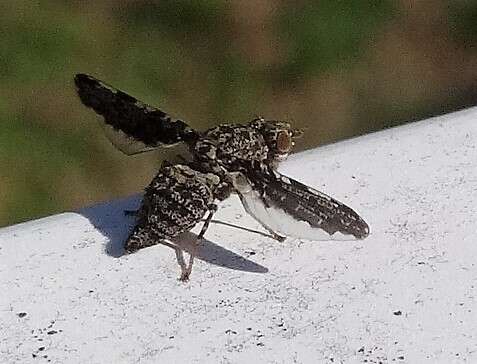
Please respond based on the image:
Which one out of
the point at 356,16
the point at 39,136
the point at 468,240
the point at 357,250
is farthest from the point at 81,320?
the point at 356,16

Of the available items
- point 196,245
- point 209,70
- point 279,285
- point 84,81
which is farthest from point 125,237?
point 209,70

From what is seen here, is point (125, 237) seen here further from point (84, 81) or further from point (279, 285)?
point (84, 81)

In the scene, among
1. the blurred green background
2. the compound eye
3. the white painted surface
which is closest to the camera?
the white painted surface

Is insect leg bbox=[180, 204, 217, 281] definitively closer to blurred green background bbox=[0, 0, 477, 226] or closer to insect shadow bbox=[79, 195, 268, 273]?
insect shadow bbox=[79, 195, 268, 273]

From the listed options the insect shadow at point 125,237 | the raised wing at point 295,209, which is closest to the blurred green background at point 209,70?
the insect shadow at point 125,237

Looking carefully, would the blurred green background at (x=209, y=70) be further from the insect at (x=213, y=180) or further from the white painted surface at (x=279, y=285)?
the white painted surface at (x=279, y=285)

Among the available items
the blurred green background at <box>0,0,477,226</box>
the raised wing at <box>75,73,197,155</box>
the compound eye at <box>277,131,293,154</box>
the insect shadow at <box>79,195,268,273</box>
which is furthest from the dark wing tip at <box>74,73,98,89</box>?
the blurred green background at <box>0,0,477,226</box>

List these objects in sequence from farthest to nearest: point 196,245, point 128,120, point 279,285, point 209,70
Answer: point 209,70
point 128,120
point 196,245
point 279,285

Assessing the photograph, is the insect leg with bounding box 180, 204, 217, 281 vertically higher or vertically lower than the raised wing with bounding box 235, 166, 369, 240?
lower
